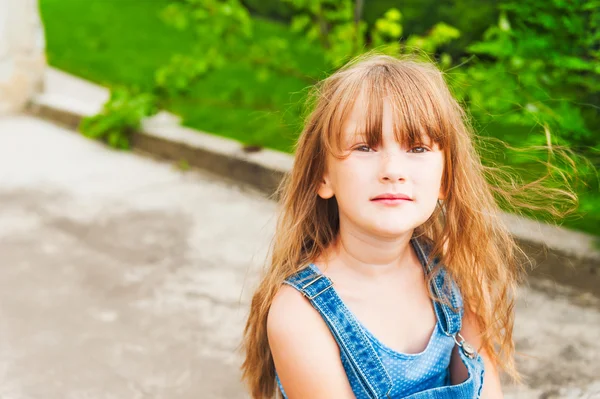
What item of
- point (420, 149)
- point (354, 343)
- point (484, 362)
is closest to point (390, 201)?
point (420, 149)

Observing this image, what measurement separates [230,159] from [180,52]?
3798mm

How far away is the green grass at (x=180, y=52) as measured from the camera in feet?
14.8

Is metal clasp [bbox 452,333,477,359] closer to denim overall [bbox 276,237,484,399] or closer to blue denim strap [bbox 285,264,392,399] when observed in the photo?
denim overall [bbox 276,237,484,399]

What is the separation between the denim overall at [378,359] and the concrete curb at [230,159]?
891mm

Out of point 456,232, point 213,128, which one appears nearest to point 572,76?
point 456,232

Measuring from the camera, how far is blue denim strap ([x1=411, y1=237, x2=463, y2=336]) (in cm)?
178

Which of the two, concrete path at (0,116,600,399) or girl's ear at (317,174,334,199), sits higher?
girl's ear at (317,174,334,199)

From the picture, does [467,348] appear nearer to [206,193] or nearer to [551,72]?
[551,72]

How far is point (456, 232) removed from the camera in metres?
1.87

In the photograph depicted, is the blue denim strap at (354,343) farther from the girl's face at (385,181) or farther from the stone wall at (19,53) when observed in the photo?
the stone wall at (19,53)

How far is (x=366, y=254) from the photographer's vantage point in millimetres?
1695

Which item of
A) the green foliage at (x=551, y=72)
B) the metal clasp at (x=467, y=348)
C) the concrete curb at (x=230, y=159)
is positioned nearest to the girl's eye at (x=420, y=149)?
the metal clasp at (x=467, y=348)

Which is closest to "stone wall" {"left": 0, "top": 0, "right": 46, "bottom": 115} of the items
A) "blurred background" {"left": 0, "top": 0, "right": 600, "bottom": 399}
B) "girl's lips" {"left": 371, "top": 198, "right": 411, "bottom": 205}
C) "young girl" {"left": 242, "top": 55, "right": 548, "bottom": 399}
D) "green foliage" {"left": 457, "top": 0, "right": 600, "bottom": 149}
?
"blurred background" {"left": 0, "top": 0, "right": 600, "bottom": 399}

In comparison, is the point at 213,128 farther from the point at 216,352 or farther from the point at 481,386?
the point at 481,386
